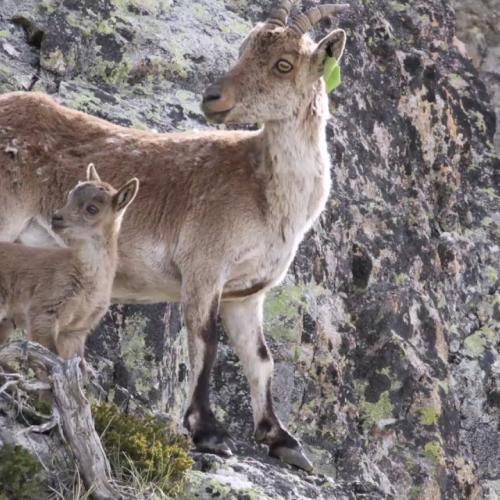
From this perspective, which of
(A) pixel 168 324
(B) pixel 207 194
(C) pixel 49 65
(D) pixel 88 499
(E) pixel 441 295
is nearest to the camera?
(D) pixel 88 499

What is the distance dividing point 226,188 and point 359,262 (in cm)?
741

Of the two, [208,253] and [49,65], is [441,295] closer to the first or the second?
[49,65]

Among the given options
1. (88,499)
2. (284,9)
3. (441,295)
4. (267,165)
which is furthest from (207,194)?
(441,295)

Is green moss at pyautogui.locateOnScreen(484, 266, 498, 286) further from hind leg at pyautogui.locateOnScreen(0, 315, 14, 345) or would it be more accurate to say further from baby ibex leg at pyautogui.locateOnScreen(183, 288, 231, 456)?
hind leg at pyautogui.locateOnScreen(0, 315, 14, 345)

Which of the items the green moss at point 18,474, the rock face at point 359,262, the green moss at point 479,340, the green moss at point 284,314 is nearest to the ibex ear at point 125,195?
the rock face at point 359,262

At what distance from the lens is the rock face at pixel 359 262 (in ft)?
57.8

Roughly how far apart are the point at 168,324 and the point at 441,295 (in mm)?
7286

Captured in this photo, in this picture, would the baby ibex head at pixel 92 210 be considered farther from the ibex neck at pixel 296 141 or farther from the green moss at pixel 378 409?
the green moss at pixel 378 409

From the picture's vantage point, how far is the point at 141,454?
1208 cm

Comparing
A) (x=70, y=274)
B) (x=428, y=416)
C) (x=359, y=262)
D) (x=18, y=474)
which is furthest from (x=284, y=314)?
(x=18, y=474)

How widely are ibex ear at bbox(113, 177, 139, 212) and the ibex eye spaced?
183 cm

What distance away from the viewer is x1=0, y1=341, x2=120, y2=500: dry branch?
11.5 meters

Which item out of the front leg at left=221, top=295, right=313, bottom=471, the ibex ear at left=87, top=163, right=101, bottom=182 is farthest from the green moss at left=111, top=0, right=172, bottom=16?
the front leg at left=221, top=295, right=313, bottom=471

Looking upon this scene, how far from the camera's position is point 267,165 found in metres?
14.6
